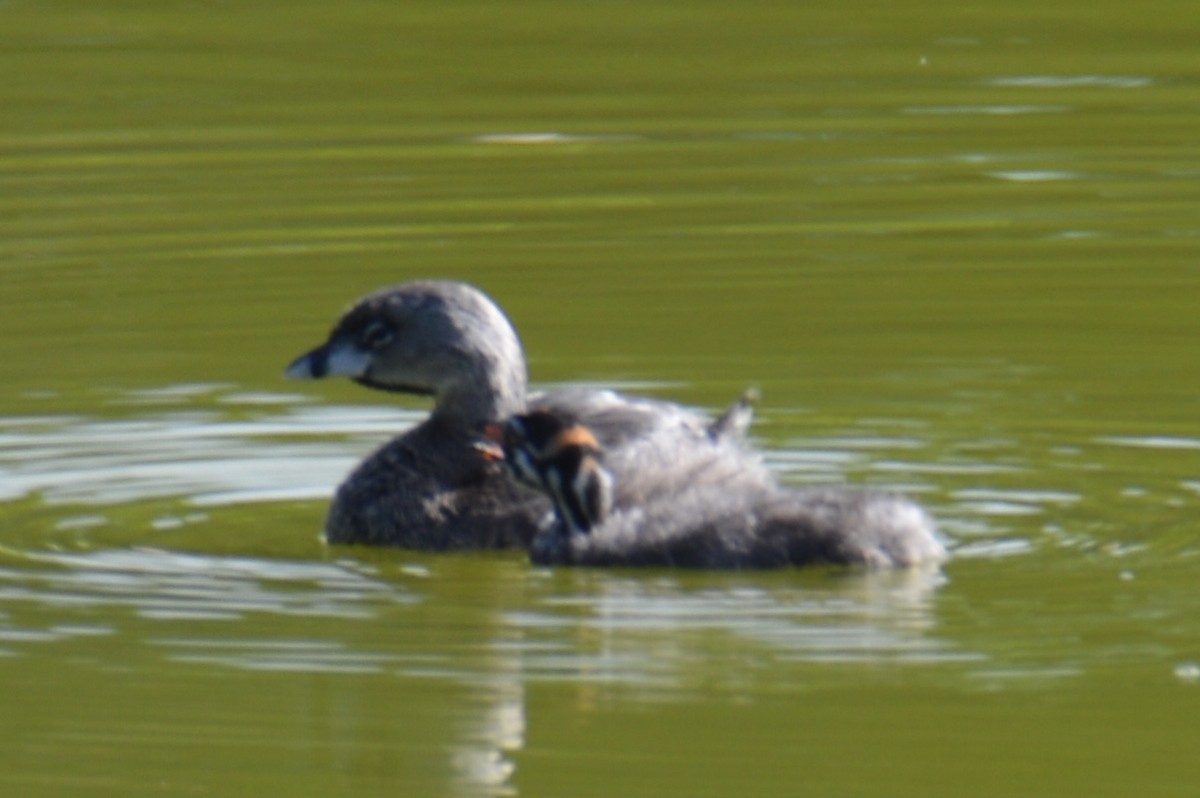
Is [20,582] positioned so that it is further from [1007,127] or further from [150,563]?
[1007,127]

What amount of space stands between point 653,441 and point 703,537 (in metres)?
0.74

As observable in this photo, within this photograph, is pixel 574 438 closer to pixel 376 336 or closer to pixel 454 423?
pixel 454 423

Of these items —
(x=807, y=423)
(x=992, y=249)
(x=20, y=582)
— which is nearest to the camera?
(x=20, y=582)

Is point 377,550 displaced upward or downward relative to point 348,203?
downward

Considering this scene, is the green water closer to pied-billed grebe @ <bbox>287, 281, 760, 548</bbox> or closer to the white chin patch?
pied-billed grebe @ <bbox>287, 281, 760, 548</bbox>

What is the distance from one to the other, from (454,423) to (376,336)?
14.6 inches

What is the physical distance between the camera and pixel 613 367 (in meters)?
11.3

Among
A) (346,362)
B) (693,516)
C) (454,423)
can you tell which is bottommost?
(693,516)

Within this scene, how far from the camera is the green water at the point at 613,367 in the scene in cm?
688

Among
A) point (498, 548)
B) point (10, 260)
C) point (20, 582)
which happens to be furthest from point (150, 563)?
point (10, 260)

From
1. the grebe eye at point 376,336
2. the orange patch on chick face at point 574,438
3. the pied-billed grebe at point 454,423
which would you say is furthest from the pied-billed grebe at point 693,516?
the grebe eye at point 376,336

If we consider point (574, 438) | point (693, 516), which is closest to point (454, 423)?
point (574, 438)

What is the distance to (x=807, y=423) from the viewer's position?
10305 mm

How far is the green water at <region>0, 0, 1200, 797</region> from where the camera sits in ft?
22.6
